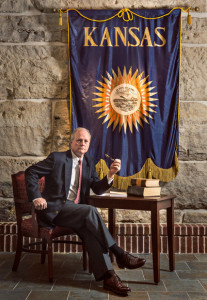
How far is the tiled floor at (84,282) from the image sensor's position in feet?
8.91

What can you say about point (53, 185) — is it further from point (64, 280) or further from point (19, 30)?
point (19, 30)

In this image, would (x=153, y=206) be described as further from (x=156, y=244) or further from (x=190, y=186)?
(x=190, y=186)

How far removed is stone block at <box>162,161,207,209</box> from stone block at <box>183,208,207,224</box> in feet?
0.26

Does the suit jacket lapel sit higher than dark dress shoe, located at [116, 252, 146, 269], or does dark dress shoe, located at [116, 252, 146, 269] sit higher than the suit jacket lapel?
the suit jacket lapel

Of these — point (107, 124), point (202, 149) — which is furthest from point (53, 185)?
point (202, 149)

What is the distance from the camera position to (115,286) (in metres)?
2.76

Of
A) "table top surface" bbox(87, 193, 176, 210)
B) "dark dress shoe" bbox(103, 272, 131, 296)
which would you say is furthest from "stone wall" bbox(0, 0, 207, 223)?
"dark dress shoe" bbox(103, 272, 131, 296)

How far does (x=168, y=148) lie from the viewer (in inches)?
162

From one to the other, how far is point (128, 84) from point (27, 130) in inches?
48.7

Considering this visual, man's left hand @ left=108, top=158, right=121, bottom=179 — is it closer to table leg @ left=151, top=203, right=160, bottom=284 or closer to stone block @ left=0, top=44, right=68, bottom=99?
table leg @ left=151, top=203, right=160, bottom=284

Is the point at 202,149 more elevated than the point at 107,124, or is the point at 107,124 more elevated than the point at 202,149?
the point at 107,124

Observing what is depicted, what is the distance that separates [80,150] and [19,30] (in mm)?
1755

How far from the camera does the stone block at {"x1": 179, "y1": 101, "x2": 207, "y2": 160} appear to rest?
4.16 m

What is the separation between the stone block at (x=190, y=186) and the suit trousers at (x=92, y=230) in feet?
4.45
